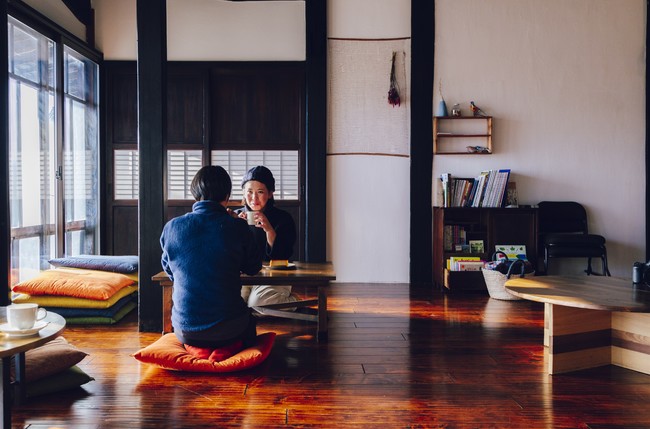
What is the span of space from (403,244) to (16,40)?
410 centimetres

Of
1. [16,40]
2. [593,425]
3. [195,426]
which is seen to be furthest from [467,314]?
[16,40]

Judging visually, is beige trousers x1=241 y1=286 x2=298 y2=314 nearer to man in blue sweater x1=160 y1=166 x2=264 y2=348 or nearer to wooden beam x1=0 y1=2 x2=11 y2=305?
man in blue sweater x1=160 y1=166 x2=264 y2=348

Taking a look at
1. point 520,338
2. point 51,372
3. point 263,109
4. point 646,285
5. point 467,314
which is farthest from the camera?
point 263,109

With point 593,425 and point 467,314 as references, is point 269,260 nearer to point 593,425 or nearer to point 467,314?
point 467,314

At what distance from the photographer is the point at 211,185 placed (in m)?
2.87

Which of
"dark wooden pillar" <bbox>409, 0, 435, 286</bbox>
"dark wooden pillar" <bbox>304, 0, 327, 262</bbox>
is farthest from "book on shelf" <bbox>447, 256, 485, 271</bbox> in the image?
"dark wooden pillar" <bbox>304, 0, 327, 262</bbox>

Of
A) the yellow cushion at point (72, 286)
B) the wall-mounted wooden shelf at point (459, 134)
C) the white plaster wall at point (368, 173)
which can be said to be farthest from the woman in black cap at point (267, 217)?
the wall-mounted wooden shelf at point (459, 134)

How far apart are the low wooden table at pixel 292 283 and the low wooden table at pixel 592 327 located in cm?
113

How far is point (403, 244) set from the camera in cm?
600

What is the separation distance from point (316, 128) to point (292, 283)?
9.80ft

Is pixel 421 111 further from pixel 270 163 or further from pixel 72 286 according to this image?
pixel 72 286

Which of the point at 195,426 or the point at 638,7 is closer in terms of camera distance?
the point at 195,426

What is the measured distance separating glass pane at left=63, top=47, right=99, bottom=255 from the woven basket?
4.20m

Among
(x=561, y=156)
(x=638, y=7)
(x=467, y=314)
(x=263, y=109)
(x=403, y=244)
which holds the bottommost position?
(x=467, y=314)
